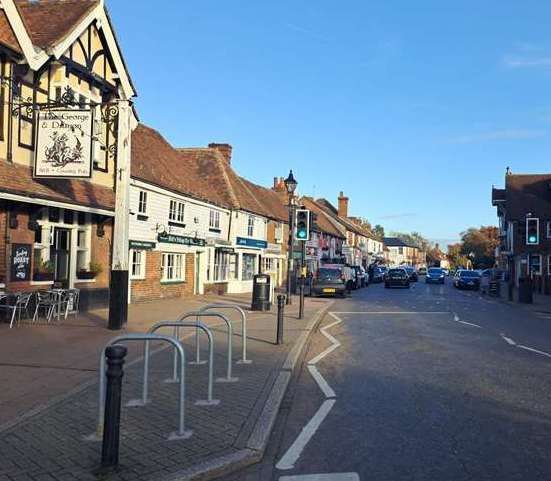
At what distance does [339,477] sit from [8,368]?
5996mm

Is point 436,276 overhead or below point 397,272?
below

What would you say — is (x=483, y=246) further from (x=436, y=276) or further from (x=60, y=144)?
(x=60, y=144)

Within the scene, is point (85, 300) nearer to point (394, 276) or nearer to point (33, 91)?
point (33, 91)

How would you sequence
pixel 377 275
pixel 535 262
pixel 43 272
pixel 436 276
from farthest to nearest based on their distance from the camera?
pixel 377 275 → pixel 436 276 → pixel 535 262 → pixel 43 272

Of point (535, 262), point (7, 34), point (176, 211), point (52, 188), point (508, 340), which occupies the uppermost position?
point (7, 34)

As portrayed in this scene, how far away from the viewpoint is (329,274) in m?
32.4

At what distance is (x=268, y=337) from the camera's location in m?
13.2

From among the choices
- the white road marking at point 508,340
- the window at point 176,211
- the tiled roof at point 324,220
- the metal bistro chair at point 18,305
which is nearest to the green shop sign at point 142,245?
the window at point 176,211

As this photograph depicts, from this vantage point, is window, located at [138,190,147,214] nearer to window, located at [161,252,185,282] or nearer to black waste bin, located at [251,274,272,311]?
window, located at [161,252,185,282]

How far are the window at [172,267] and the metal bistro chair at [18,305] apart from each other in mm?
9672

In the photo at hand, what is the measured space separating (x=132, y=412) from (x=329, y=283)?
25.3 metres

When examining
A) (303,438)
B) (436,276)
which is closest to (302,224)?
(303,438)

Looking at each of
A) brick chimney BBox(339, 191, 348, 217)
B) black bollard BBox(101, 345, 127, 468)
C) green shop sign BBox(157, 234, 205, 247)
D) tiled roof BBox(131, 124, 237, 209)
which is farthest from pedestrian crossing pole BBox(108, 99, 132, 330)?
brick chimney BBox(339, 191, 348, 217)

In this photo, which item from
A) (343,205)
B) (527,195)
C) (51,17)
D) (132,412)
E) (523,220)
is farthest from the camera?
(343,205)
